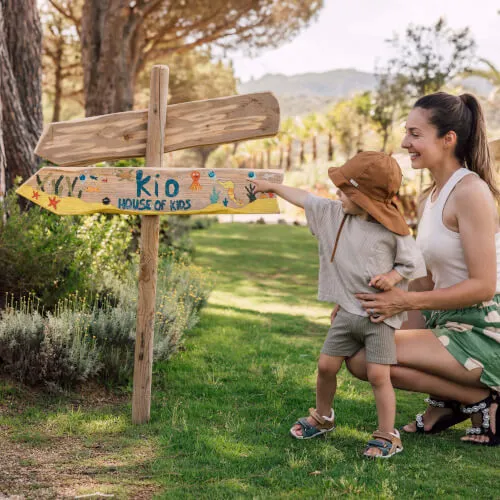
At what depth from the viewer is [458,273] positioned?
349 cm

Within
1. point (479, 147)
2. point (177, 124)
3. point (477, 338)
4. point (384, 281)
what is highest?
point (177, 124)

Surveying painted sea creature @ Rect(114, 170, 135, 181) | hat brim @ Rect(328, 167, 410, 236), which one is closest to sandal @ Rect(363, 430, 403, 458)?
hat brim @ Rect(328, 167, 410, 236)

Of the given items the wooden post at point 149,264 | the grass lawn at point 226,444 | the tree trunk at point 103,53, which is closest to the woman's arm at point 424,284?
the grass lawn at point 226,444

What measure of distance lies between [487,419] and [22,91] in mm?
5514

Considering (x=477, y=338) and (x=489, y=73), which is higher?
(x=489, y=73)

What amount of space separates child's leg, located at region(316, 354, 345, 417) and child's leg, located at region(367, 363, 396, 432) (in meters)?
0.18

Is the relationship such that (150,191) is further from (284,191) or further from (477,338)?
(477,338)

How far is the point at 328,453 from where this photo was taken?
10.9 feet

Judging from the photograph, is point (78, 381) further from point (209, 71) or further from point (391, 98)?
Answer: point (209, 71)

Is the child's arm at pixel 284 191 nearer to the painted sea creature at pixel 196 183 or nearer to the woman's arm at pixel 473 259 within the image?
the painted sea creature at pixel 196 183

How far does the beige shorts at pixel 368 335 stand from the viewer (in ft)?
10.7

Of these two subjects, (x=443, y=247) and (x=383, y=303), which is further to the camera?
(x=443, y=247)

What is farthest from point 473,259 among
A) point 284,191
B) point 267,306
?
point 267,306

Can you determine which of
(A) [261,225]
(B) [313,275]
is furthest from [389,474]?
(A) [261,225]
